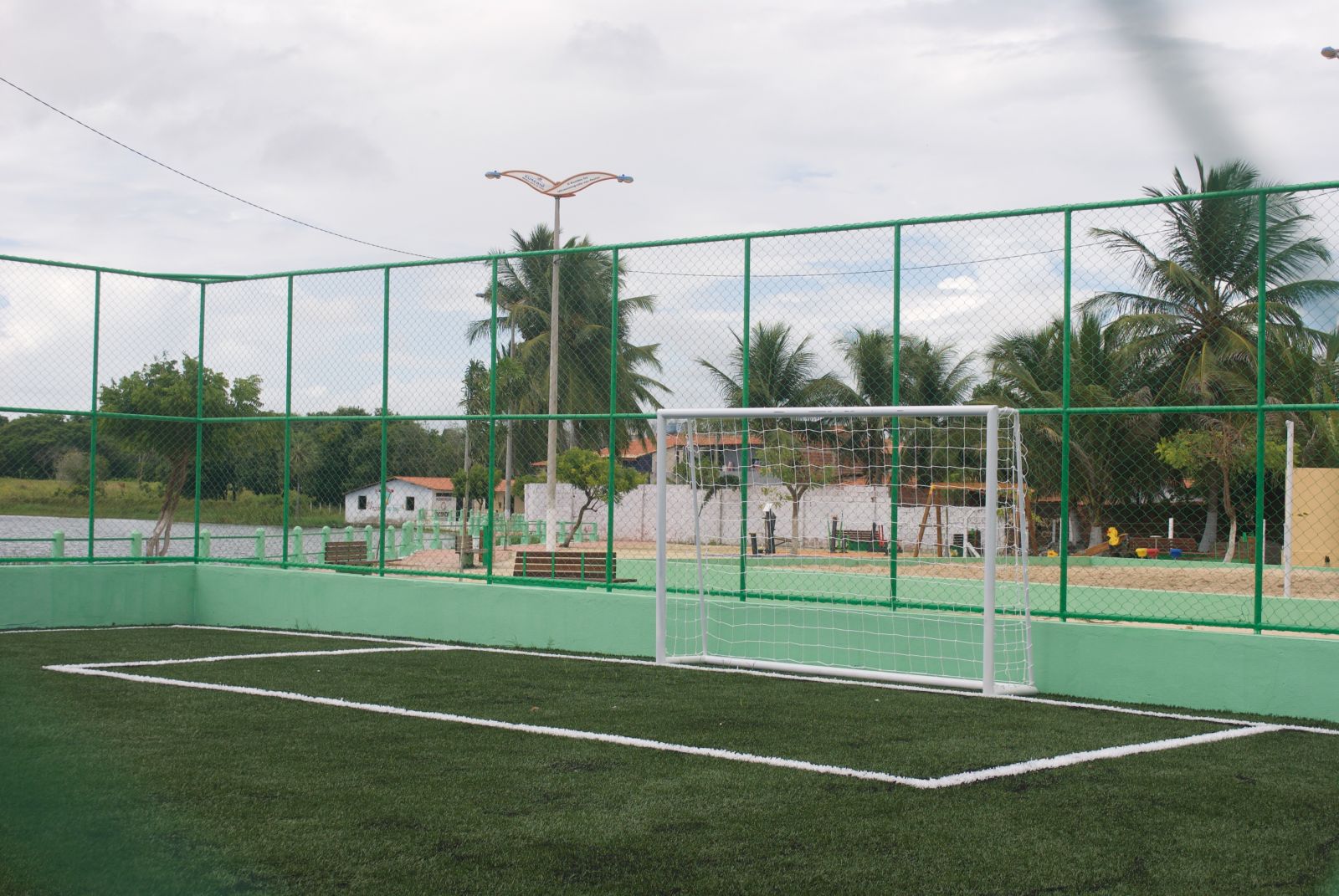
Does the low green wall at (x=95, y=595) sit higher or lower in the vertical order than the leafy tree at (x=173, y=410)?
lower

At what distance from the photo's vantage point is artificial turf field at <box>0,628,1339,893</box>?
4.46 m

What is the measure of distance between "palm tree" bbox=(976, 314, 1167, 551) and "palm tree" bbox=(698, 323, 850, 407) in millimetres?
1813

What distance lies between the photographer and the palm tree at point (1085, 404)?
10.3m

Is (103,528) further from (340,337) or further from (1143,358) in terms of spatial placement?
(1143,358)

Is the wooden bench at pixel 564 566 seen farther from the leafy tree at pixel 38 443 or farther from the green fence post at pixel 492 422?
the leafy tree at pixel 38 443

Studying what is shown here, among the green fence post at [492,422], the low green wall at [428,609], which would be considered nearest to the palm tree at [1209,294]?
the low green wall at [428,609]

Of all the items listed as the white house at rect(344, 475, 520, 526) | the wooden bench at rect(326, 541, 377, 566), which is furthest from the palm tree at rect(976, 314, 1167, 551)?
the wooden bench at rect(326, 541, 377, 566)

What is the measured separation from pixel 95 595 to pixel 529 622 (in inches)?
188

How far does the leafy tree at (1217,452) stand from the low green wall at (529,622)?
2020mm

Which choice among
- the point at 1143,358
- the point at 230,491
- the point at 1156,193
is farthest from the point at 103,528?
the point at 1156,193

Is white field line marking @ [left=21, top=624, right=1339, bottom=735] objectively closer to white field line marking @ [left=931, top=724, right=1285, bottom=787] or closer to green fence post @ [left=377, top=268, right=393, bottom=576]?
white field line marking @ [left=931, top=724, right=1285, bottom=787]

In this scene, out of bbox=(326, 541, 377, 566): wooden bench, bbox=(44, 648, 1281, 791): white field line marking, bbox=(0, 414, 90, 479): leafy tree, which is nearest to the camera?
bbox=(44, 648, 1281, 791): white field line marking

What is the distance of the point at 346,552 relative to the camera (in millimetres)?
14828

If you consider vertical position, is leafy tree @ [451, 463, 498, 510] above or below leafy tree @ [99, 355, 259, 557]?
below
